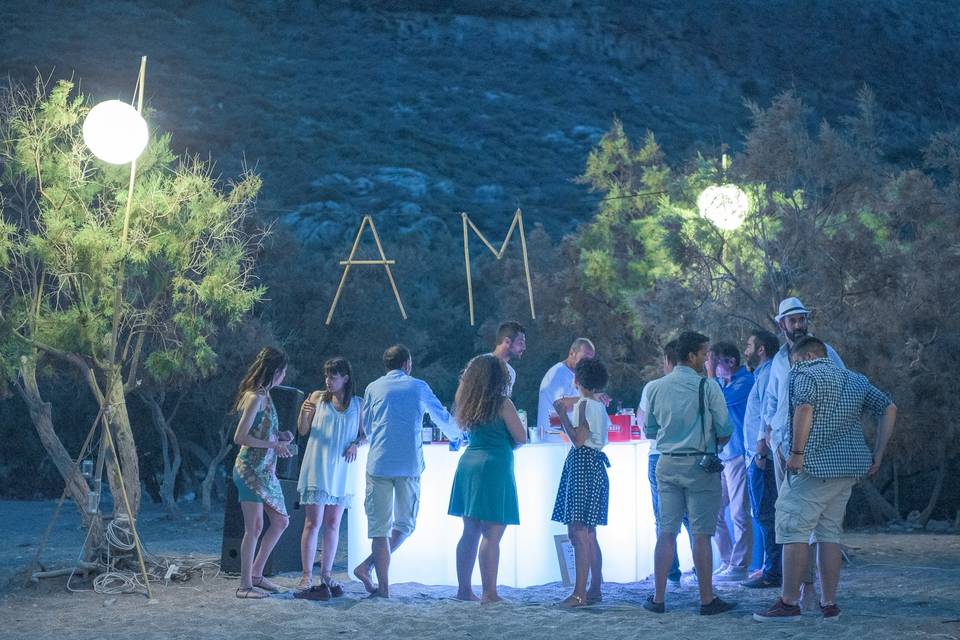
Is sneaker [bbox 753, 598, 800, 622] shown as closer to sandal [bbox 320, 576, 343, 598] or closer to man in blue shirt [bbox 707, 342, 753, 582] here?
man in blue shirt [bbox 707, 342, 753, 582]

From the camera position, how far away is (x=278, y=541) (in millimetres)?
9062

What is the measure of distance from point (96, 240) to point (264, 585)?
2.76 m

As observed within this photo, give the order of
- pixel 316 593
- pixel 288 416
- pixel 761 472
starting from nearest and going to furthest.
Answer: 1. pixel 316 593
2. pixel 761 472
3. pixel 288 416

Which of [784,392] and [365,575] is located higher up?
[784,392]

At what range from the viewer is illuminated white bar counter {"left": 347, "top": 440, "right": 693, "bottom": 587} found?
8.05 meters

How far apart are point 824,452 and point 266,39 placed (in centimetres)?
4912

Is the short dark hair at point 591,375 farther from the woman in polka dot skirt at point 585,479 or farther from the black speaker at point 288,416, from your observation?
the black speaker at point 288,416

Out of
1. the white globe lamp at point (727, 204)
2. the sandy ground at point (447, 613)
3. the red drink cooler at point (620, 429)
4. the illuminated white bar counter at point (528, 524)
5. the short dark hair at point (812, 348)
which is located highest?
the white globe lamp at point (727, 204)

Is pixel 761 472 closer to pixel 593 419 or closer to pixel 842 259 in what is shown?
pixel 593 419

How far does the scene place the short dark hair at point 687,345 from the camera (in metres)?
6.91

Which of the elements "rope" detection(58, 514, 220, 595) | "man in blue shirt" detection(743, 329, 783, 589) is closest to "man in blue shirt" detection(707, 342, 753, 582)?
"man in blue shirt" detection(743, 329, 783, 589)

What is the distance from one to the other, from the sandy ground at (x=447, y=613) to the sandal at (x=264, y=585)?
0.09 metres

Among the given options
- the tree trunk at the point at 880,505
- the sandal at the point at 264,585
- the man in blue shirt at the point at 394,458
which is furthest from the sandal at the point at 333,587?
the tree trunk at the point at 880,505

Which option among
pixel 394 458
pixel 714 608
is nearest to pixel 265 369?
pixel 394 458
